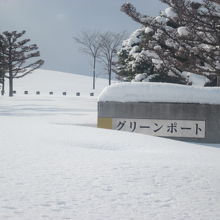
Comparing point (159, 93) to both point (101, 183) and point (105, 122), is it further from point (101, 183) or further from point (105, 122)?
point (101, 183)

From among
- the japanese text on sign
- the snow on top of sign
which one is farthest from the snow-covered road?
the snow on top of sign

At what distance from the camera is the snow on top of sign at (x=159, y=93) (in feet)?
31.2

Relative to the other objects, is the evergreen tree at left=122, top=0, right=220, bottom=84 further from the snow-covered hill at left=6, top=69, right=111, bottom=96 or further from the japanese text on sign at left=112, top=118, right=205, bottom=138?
the snow-covered hill at left=6, top=69, right=111, bottom=96

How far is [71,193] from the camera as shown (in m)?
3.24

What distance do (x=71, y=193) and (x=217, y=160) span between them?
273 centimetres

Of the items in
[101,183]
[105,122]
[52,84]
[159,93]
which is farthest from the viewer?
[52,84]

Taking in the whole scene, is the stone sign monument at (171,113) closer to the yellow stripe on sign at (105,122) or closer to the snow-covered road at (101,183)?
the yellow stripe on sign at (105,122)

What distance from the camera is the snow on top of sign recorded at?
9503 mm

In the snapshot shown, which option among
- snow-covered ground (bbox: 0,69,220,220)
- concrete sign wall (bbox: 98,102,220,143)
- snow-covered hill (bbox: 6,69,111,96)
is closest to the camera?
snow-covered ground (bbox: 0,69,220,220)

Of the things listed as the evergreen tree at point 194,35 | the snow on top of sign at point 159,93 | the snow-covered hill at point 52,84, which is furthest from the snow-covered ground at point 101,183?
the snow-covered hill at point 52,84

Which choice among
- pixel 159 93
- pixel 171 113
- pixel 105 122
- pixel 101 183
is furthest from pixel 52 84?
pixel 101 183

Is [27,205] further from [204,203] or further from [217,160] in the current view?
[217,160]

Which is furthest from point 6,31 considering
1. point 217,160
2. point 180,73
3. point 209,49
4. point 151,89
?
point 217,160

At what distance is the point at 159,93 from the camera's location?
9617 mm
